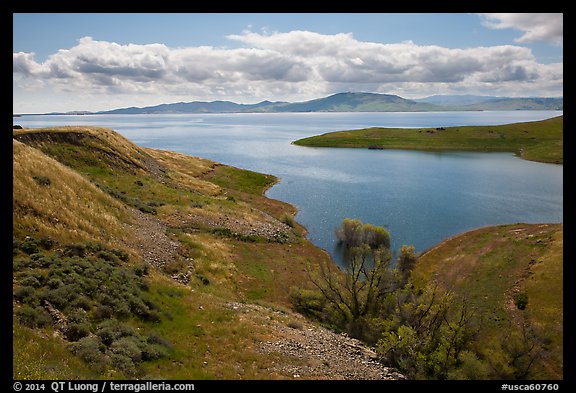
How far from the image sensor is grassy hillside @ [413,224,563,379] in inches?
1144

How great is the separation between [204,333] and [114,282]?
7.74 m

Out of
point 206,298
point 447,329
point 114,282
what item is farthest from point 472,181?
point 114,282

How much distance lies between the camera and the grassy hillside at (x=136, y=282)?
17.7 metres

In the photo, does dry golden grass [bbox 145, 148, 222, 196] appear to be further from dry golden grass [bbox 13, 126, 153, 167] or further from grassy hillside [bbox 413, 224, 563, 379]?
grassy hillside [bbox 413, 224, 563, 379]

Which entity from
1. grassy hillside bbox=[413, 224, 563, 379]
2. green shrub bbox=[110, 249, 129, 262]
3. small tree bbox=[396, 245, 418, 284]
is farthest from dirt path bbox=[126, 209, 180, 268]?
small tree bbox=[396, 245, 418, 284]

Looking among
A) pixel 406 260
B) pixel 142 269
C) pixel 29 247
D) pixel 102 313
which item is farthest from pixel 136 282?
pixel 406 260

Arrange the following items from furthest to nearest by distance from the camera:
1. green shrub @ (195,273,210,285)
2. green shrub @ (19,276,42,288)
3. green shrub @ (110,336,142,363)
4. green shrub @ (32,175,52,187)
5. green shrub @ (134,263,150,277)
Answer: green shrub @ (195,273,210,285) → green shrub @ (32,175,52,187) → green shrub @ (134,263,150,277) → green shrub @ (19,276,42,288) → green shrub @ (110,336,142,363)

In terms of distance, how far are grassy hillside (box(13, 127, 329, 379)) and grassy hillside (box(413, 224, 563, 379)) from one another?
19.4m

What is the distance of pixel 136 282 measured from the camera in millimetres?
27094

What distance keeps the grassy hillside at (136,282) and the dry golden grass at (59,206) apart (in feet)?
0.44

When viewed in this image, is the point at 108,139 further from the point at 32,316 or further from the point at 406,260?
the point at 32,316

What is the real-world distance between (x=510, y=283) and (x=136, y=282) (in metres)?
47.4
